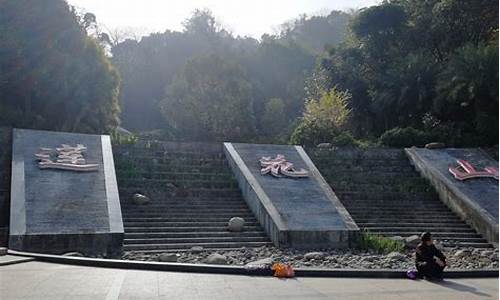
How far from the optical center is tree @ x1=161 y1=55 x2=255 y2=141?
26.9m

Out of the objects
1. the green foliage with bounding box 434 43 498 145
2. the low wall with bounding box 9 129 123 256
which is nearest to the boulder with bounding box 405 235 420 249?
the low wall with bounding box 9 129 123 256

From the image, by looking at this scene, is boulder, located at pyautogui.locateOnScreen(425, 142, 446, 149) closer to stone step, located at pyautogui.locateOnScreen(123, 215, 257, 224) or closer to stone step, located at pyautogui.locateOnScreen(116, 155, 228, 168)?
stone step, located at pyautogui.locateOnScreen(116, 155, 228, 168)

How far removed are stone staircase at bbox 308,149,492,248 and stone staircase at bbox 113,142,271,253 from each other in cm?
318


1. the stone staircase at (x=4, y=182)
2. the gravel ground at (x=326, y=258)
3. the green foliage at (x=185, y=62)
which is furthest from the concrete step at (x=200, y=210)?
the green foliage at (x=185, y=62)

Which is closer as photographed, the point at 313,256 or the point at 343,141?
the point at 313,256

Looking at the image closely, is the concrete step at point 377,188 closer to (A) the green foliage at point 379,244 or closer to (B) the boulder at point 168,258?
(A) the green foliage at point 379,244

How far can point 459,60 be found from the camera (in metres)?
20.4

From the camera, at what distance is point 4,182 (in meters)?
12.7

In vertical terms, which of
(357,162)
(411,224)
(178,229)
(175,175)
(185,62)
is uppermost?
(185,62)

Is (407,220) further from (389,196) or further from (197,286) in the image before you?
(197,286)

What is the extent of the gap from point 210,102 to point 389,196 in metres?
14.1

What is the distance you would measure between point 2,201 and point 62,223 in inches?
100

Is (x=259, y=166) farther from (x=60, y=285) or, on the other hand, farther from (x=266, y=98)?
(x=266, y=98)

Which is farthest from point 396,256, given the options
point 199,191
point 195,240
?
point 199,191
